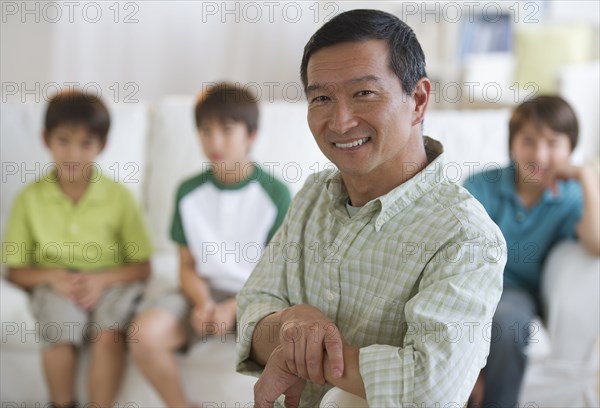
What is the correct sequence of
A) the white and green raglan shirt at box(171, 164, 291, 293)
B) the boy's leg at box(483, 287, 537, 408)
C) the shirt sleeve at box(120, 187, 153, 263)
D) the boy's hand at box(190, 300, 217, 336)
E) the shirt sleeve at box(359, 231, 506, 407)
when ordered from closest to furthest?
the shirt sleeve at box(359, 231, 506, 407)
the boy's leg at box(483, 287, 537, 408)
the boy's hand at box(190, 300, 217, 336)
the white and green raglan shirt at box(171, 164, 291, 293)
the shirt sleeve at box(120, 187, 153, 263)

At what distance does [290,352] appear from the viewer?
3.52 ft

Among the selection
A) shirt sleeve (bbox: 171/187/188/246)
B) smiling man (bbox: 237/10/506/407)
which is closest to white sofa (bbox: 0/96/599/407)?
shirt sleeve (bbox: 171/187/188/246)

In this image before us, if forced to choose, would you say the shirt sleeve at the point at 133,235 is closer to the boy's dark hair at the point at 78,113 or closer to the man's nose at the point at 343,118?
the boy's dark hair at the point at 78,113

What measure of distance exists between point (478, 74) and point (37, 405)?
281 cm

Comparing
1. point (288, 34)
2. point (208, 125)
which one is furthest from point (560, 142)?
point (288, 34)

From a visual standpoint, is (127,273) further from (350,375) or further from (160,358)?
(350,375)

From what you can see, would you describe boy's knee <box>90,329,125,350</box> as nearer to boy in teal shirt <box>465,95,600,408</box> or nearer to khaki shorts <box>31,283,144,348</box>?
khaki shorts <box>31,283,144,348</box>

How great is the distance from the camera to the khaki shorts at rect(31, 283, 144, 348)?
1.93 meters

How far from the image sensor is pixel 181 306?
77.4 inches

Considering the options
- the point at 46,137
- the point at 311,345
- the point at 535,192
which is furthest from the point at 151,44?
the point at 311,345

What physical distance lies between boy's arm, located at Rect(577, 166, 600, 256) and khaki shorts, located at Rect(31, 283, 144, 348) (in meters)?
1.12

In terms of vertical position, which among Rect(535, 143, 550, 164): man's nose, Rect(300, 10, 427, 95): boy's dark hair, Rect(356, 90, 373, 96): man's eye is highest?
Rect(300, 10, 427, 95): boy's dark hair

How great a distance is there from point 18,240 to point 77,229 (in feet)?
0.51

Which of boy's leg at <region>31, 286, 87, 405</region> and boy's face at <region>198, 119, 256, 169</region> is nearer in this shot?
boy's leg at <region>31, 286, 87, 405</region>
